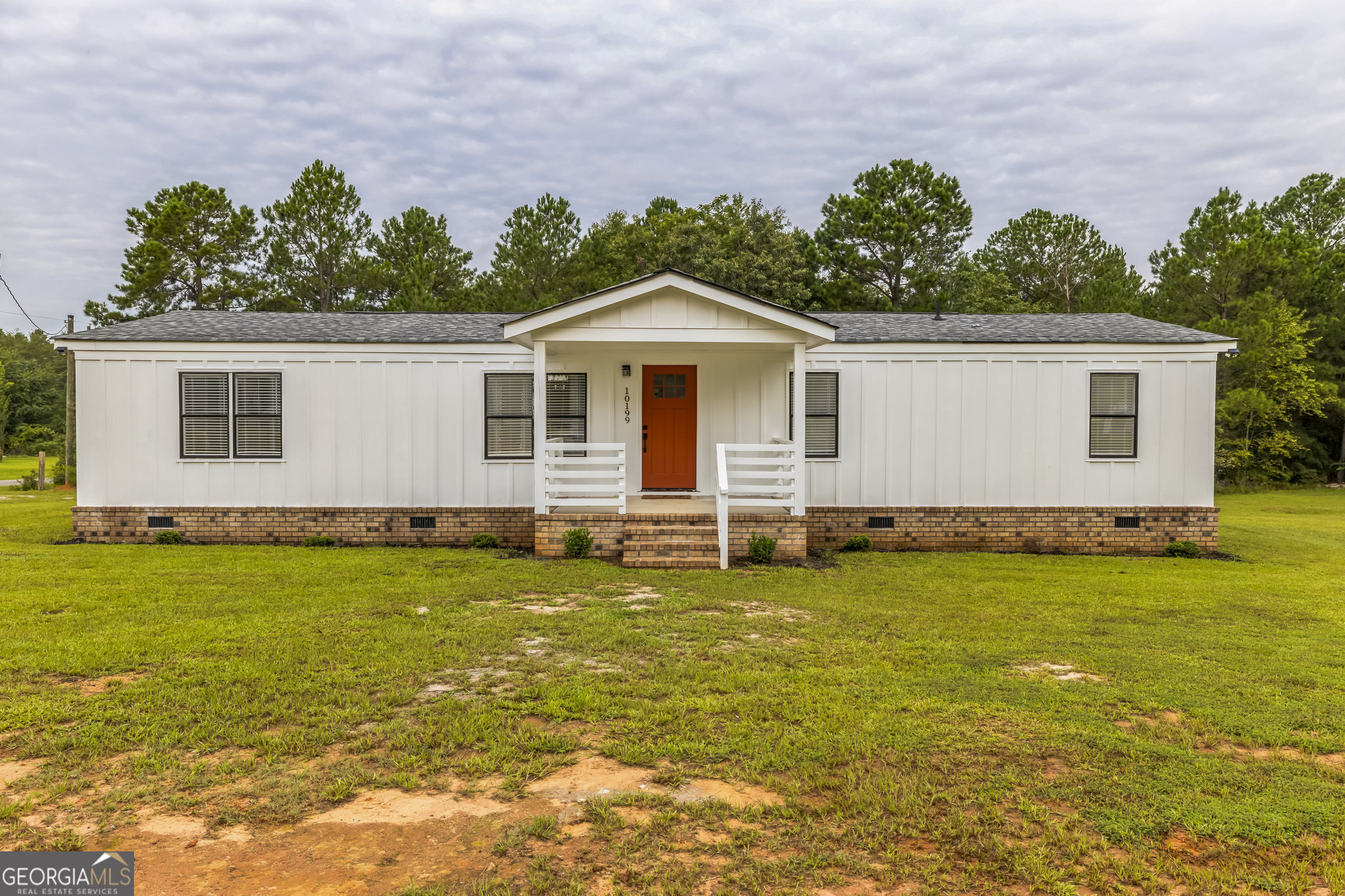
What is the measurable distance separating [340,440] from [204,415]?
2.08 meters

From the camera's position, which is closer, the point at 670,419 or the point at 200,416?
the point at 200,416

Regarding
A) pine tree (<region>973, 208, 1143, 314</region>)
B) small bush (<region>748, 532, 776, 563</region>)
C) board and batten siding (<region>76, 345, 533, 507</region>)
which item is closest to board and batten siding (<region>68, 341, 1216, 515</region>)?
board and batten siding (<region>76, 345, 533, 507</region>)

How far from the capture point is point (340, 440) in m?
11.7

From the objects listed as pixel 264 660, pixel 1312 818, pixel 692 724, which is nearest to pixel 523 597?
pixel 264 660

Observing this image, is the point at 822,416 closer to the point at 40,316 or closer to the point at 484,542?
the point at 484,542

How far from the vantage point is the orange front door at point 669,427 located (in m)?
12.5

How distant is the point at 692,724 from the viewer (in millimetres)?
4297

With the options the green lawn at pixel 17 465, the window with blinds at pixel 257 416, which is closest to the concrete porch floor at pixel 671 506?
the window with blinds at pixel 257 416

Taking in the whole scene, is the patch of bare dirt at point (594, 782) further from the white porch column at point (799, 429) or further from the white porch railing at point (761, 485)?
the white porch column at point (799, 429)

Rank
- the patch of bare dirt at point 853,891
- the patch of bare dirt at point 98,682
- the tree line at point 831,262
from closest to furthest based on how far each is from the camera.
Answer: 1. the patch of bare dirt at point 853,891
2. the patch of bare dirt at point 98,682
3. the tree line at point 831,262

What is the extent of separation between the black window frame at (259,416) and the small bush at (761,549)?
729 cm

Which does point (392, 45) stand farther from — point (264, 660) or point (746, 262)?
point (264, 660)

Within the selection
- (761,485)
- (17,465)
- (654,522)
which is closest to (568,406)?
(654,522)

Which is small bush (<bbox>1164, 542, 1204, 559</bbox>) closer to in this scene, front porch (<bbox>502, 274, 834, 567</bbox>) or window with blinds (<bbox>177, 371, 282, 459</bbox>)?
front porch (<bbox>502, 274, 834, 567</bbox>)
